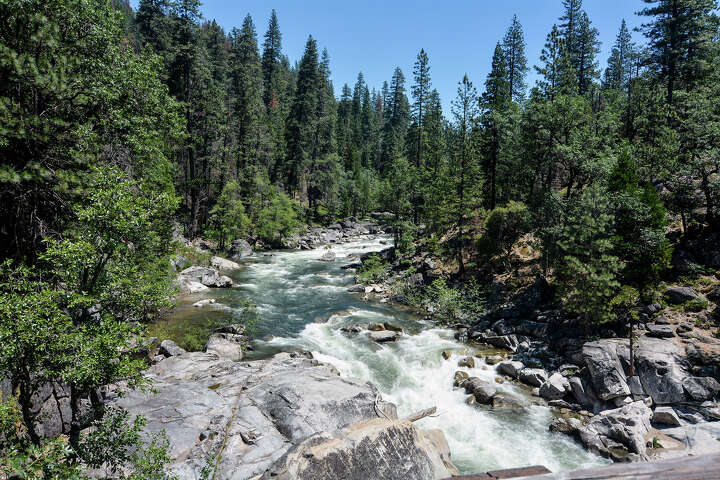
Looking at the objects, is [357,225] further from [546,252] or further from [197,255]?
[546,252]

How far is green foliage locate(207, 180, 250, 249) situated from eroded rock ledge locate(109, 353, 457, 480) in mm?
24034

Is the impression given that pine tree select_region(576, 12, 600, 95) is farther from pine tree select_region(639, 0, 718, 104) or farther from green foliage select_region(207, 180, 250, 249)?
green foliage select_region(207, 180, 250, 249)

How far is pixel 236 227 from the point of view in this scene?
37.2m

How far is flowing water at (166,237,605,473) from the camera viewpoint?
11625 mm

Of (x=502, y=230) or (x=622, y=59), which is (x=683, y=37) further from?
(x=622, y=59)

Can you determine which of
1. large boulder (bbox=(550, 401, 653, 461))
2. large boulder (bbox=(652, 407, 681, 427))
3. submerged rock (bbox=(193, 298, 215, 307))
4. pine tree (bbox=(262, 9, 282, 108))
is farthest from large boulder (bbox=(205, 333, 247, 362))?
pine tree (bbox=(262, 9, 282, 108))

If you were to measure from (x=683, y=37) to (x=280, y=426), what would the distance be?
40.5 metres

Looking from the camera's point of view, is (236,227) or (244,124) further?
(244,124)

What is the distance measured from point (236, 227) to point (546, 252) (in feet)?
92.6

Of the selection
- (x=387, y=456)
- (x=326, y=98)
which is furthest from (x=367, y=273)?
(x=326, y=98)

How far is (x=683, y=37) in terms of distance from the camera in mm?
29734

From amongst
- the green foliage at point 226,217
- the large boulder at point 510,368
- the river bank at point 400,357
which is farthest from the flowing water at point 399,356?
the green foliage at point 226,217

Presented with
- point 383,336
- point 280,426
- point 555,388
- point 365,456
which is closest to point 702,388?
point 555,388

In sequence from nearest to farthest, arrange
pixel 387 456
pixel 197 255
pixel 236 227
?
pixel 387 456
pixel 197 255
pixel 236 227
